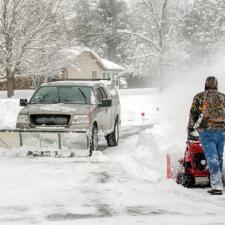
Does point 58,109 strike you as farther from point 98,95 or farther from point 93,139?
point 98,95

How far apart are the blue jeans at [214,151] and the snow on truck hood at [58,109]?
198 inches

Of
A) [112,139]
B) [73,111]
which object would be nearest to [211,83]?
[73,111]

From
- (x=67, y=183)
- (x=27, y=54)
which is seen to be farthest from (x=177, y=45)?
(x=67, y=183)

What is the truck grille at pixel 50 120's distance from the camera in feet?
43.4

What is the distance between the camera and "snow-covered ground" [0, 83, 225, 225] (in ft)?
23.2

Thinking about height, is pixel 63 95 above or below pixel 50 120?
above

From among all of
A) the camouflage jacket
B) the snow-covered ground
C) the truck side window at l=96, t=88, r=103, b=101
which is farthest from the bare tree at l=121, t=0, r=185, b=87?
the camouflage jacket

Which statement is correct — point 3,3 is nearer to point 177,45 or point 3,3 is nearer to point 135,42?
point 177,45

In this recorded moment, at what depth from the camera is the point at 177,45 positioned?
2901 inches

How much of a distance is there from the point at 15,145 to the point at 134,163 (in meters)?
2.97

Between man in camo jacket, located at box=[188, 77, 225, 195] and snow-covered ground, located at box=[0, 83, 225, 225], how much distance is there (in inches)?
18.7

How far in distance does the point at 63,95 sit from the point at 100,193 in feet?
20.2

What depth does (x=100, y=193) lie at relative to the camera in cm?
872

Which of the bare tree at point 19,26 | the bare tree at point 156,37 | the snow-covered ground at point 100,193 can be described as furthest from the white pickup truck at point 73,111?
the bare tree at point 156,37
